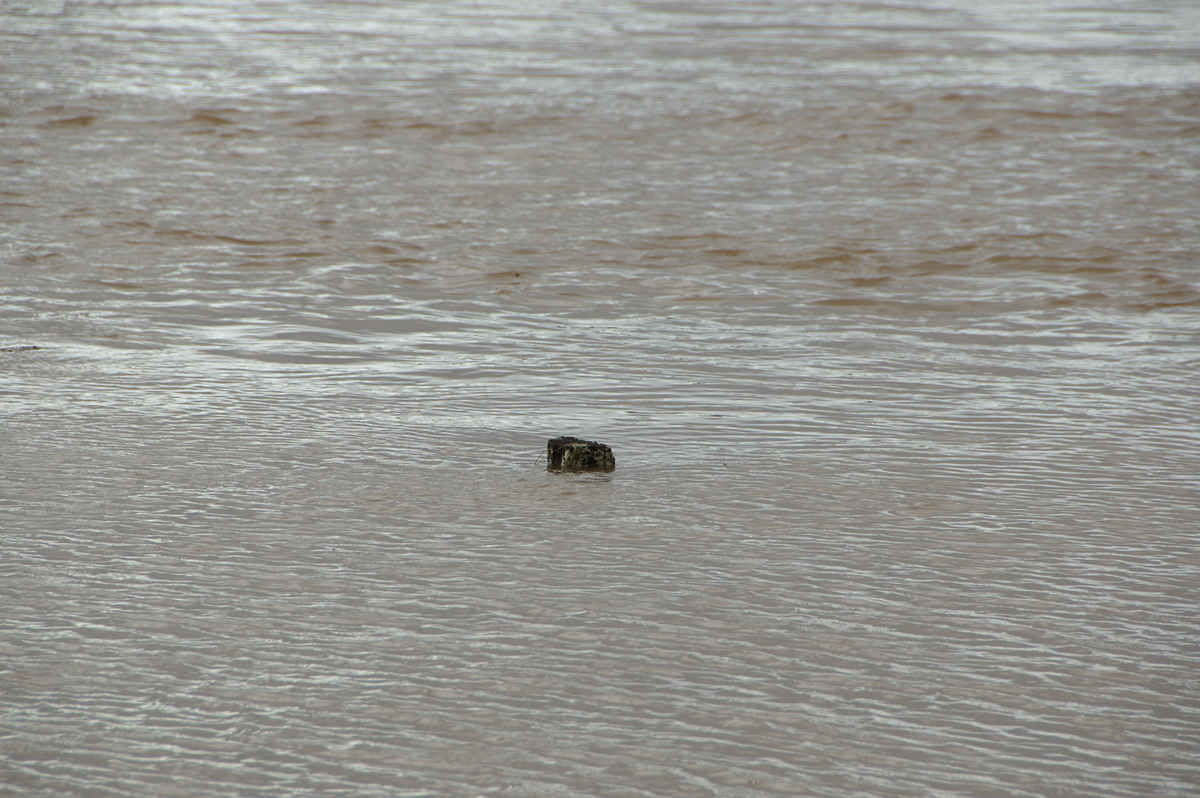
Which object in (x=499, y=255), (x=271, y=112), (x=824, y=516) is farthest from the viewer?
(x=271, y=112)

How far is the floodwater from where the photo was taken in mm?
2330

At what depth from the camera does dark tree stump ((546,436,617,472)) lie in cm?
359

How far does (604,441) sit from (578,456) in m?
0.36

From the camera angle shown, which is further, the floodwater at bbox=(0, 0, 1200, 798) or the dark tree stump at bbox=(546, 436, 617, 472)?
the dark tree stump at bbox=(546, 436, 617, 472)

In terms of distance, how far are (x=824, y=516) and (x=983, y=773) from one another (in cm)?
117

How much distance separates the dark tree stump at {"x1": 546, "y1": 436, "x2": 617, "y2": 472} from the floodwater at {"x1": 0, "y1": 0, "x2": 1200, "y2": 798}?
3 centimetres

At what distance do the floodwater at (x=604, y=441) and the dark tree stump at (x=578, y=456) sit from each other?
34 millimetres

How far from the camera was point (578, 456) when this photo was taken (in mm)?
3586

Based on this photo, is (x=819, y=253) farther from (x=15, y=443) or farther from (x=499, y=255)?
(x=15, y=443)

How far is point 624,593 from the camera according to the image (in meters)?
2.88

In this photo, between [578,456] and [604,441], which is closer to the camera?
[578,456]

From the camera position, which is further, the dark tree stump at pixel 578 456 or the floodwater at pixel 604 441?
the dark tree stump at pixel 578 456

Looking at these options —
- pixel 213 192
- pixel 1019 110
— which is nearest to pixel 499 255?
pixel 213 192

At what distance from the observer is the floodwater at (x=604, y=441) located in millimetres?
2330
